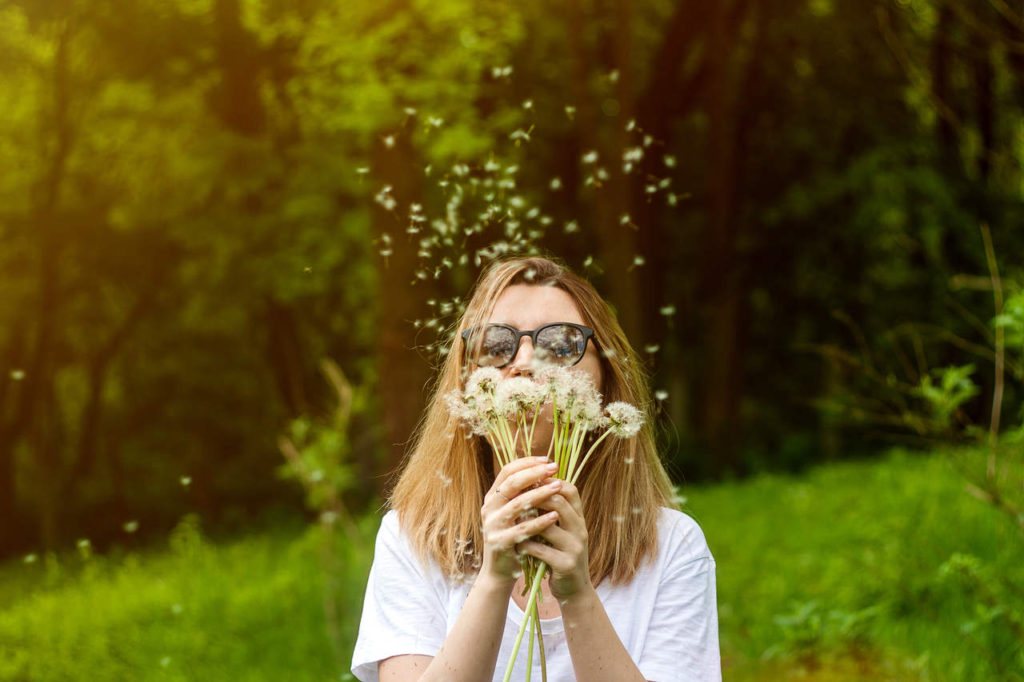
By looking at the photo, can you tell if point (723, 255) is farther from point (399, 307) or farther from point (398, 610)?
point (398, 610)

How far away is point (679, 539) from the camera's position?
7.54ft

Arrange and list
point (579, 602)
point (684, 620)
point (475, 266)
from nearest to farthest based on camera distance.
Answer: point (579, 602) → point (684, 620) → point (475, 266)

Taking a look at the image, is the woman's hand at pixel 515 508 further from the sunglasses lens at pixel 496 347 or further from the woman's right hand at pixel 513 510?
the sunglasses lens at pixel 496 347

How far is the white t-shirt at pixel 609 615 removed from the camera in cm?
216

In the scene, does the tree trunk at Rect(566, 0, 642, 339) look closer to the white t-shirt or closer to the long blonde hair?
the long blonde hair

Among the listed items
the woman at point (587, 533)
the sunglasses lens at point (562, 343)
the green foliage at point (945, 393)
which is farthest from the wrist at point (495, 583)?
the green foliage at point (945, 393)

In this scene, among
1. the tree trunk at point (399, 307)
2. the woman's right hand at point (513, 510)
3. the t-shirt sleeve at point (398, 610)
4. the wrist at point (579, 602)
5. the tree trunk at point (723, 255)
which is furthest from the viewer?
the tree trunk at point (723, 255)

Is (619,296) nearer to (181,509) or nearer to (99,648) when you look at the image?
(99,648)

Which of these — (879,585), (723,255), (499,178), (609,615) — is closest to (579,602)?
(609,615)

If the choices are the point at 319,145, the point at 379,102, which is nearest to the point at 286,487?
the point at 319,145

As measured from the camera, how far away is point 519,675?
215 cm

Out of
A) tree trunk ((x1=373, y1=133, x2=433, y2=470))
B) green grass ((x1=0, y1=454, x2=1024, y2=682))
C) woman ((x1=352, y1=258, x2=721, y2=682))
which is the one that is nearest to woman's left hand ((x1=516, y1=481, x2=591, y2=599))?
woman ((x1=352, y1=258, x2=721, y2=682))

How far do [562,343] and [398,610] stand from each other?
67 cm

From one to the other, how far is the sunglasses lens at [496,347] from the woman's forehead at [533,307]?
0.06 m
